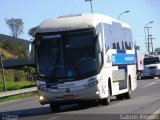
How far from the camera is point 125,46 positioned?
26.7 metres

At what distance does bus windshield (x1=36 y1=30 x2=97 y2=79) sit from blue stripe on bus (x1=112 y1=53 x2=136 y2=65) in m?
2.97

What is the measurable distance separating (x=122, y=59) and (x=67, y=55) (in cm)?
519

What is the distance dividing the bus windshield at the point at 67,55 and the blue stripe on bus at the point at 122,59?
2.97 m

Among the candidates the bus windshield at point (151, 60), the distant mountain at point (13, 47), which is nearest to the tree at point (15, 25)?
the distant mountain at point (13, 47)

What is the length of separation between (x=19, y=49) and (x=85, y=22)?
335 ft

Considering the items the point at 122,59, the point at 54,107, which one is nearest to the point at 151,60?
the point at 122,59

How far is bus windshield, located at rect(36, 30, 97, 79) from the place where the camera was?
68.4 feet

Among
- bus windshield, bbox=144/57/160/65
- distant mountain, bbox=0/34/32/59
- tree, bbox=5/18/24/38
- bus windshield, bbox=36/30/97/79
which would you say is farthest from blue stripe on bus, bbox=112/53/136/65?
tree, bbox=5/18/24/38

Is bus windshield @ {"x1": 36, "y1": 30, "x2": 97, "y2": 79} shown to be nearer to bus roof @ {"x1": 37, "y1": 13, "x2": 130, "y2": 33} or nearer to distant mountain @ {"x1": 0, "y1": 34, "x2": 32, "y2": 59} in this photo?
bus roof @ {"x1": 37, "y1": 13, "x2": 130, "y2": 33}

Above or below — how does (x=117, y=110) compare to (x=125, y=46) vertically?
below

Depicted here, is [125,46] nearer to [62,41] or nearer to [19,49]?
[62,41]

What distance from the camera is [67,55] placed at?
2098 centimetres

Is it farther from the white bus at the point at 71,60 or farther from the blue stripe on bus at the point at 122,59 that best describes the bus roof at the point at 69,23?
the blue stripe on bus at the point at 122,59

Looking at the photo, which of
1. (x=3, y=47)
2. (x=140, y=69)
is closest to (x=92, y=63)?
(x=140, y=69)
